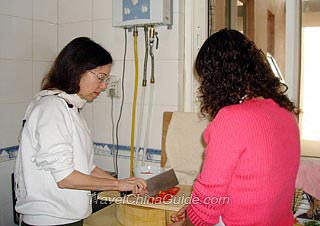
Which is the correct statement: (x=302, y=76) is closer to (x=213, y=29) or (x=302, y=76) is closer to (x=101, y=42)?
(x=213, y=29)

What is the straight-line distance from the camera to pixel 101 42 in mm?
2113

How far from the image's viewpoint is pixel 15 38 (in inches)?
78.4

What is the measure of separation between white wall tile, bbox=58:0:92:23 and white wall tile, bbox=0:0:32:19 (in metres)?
0.21

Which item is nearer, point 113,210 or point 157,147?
point 113,210

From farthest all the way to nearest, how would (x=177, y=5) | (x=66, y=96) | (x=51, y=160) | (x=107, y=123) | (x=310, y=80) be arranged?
1. (x=107, y=123)
2. (x=177, y=5)
3. (x=310, y=80)
4. (x=66, y=96)
5. (x=51, y=160)

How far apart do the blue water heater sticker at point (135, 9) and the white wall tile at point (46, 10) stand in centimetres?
56

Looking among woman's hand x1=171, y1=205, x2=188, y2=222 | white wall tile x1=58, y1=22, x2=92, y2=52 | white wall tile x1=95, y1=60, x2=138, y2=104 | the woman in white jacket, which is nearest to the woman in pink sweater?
woman's hand x1=171, y1=205, x2=188, y2=222

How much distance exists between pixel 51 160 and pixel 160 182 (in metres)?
0.48

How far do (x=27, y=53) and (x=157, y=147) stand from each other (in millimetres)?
911

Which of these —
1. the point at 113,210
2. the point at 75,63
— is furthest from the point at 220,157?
the point at 113,210

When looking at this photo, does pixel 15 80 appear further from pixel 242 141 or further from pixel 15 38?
pixel 242 141

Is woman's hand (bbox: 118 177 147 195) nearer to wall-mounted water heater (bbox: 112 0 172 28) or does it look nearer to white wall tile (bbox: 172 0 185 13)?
wall-mounted water heater (bbox: 112 0 172 28)

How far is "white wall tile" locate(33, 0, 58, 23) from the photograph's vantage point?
2.12 metres

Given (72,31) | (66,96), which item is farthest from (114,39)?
(66,96)
